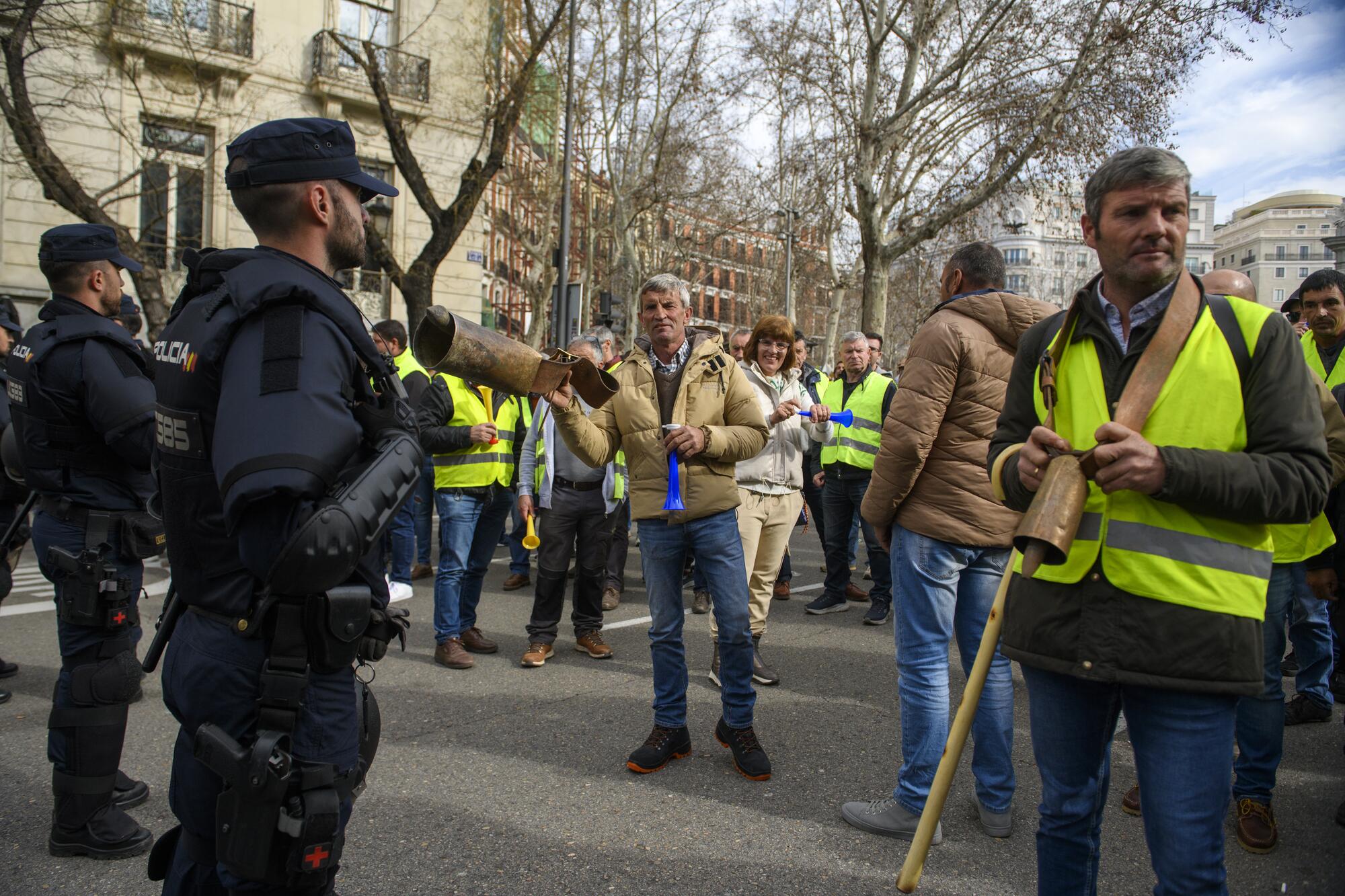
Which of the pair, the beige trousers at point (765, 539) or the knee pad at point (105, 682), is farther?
the beige trousers at point (765, 539)

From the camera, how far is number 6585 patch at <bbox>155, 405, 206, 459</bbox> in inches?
76.9

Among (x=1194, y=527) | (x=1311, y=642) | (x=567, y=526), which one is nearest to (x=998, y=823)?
(x=1194, y=527)

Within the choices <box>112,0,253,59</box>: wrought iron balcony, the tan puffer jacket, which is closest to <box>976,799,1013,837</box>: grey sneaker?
the tan puffer jacket

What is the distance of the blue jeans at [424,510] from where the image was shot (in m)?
8.11

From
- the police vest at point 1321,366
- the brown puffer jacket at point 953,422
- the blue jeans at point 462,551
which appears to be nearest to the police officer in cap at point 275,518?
the brown puffer jacket at point 953,422

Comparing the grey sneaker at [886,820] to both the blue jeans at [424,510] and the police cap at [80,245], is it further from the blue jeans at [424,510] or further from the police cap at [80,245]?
the blue jeans at [424,510]

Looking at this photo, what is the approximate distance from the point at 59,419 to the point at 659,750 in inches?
110

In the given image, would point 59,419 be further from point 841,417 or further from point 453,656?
point 841,417

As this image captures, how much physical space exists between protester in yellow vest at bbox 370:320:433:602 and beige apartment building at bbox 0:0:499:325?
8.36m

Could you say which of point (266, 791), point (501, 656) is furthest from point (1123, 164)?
point (501, 656)

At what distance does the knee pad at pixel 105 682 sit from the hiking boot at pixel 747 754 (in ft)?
7.85

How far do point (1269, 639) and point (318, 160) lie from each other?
11.4 ft

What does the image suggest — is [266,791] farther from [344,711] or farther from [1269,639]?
[1269,639]

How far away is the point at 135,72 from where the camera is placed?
16453mm
